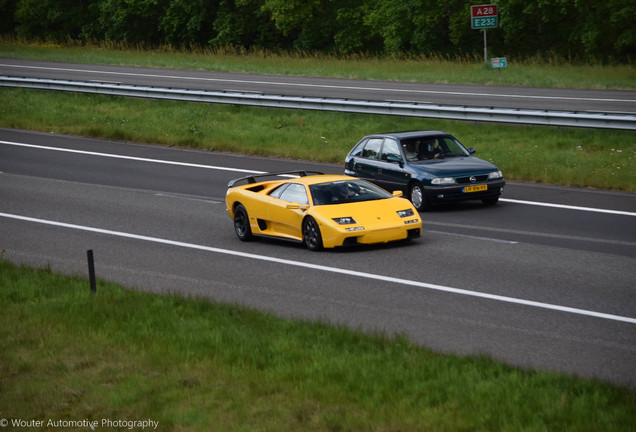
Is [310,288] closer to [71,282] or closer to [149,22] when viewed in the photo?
[71,282]

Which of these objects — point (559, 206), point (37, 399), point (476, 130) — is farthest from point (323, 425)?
point (476, 130)

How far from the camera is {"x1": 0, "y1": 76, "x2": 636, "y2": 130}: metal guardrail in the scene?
24.3m

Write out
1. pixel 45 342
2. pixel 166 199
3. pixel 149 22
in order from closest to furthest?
pixel 45 342, pixel 166 199, pixel 149 22

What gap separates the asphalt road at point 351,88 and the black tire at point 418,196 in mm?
10920

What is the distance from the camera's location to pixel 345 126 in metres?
29.7

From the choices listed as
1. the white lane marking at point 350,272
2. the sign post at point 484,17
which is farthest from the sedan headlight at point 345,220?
the sign post at point 484,17

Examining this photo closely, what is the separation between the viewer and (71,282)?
12.8m

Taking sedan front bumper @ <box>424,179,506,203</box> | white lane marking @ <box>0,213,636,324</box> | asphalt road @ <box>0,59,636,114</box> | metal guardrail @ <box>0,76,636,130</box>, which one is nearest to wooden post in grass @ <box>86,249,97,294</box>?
white lane marking @ <box>0,213,636,324</box>

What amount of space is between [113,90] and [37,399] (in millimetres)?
29694

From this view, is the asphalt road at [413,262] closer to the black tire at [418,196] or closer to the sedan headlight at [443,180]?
the black tire at [418,196]

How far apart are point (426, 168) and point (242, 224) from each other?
4178mm

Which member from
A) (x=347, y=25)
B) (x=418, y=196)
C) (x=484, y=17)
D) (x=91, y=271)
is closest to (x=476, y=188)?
(x=418, y=196)

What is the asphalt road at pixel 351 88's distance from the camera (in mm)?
32875

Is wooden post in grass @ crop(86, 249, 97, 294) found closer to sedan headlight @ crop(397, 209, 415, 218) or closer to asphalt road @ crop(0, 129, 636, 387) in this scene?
asphalt road @ crop(0, 129, 636, 387)
